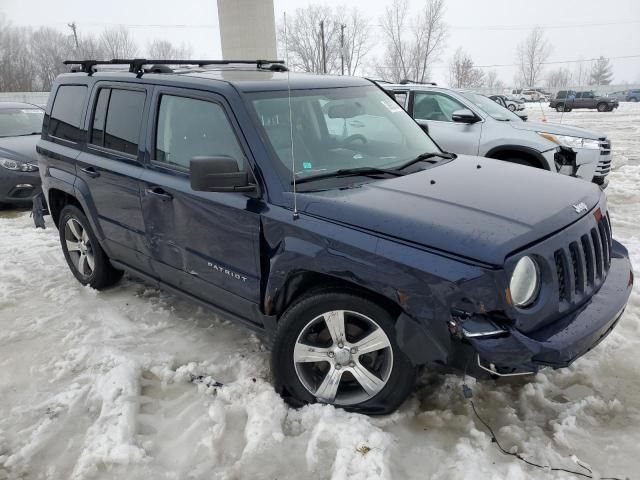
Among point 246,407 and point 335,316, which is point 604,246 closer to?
point 335,316

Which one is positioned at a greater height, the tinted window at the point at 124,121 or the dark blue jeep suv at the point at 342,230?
the tinted window at the point at 124,121

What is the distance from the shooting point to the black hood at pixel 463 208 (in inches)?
93.5

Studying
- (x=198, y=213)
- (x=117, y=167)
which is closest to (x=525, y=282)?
(x=198, y=213)

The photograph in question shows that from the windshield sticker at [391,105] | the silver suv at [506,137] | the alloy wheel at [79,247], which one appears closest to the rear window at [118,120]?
the alloy wheel at [79,247]

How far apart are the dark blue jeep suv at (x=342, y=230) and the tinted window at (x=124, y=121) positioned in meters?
0.02

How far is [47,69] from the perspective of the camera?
63.3 metres

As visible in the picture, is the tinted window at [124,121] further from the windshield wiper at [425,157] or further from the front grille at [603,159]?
the front grille at [603,159]

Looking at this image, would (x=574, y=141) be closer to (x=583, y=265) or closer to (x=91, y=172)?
(x=583, y=265)

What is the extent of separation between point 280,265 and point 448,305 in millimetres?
988

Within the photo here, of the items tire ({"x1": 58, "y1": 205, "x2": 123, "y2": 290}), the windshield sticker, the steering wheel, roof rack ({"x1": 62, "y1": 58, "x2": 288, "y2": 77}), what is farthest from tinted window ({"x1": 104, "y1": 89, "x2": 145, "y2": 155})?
the windshield sticker

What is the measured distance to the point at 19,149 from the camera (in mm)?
8227

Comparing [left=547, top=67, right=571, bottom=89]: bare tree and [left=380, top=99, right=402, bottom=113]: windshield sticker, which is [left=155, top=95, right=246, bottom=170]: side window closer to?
[left=380, top=99, right=402, bottom=113]: windshield sticker

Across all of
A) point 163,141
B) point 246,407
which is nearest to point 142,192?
point 163,141

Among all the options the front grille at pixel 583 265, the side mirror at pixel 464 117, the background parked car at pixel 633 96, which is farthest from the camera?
the background parked car at pixel 633 96
